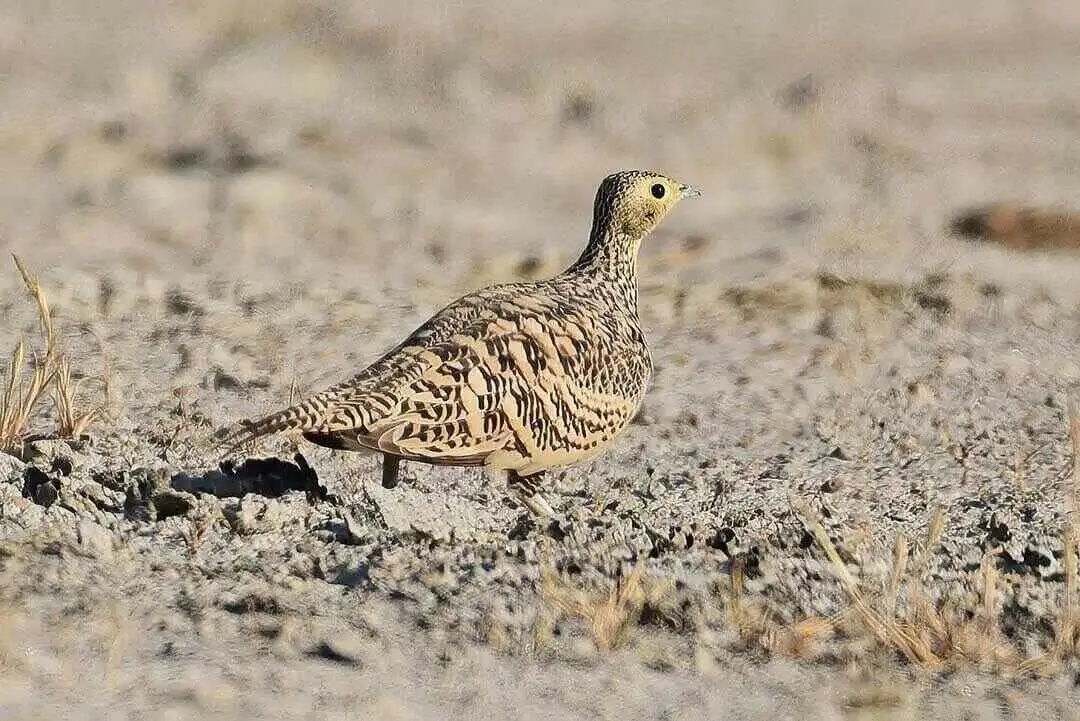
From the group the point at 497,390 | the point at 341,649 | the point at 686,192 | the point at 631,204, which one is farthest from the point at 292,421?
the point at 686,192

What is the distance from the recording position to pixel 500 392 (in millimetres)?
4836

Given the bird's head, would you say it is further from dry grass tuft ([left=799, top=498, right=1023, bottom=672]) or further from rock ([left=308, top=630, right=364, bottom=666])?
rock ([left=308, top=630, right=364, bottom=666])

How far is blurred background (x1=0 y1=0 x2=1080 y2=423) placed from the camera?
7.67 m

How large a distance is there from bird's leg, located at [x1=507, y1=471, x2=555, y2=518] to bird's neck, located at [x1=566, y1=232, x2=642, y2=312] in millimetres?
844

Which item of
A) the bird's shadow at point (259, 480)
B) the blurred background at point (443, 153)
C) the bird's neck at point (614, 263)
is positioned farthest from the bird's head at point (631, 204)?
the bird's shadow at point (259, 480)

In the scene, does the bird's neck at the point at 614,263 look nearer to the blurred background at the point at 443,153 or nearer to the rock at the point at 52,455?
the blurred background at the point at 443,153

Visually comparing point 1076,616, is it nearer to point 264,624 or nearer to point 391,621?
point 391,621

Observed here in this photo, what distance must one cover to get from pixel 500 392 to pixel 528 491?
1.31 ft

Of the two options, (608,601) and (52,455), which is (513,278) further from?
(608,601)


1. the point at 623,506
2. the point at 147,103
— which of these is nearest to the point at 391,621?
the point at 623,506

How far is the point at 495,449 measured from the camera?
4.86m

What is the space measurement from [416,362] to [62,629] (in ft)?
4.30

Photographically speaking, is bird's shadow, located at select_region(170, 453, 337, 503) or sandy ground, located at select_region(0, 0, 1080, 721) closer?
sandy ground, located at select_region(0, 0, 1080, 721)

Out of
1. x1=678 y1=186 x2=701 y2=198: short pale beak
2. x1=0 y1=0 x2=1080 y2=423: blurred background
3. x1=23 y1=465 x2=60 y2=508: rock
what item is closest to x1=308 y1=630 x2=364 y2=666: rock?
x1=23 y1=465 x2=60 y2=508: rock
